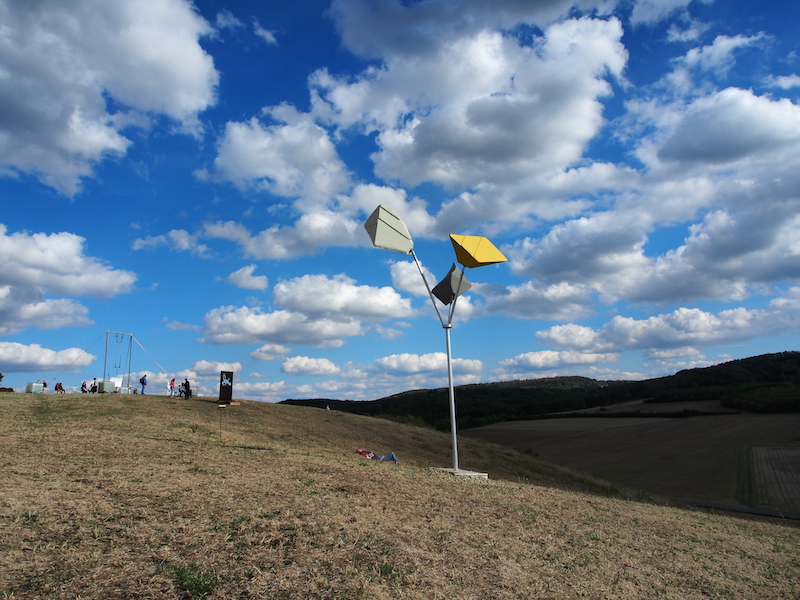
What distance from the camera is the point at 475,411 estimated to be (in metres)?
99.1

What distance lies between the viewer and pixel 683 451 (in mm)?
50344

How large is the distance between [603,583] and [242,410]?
24916 millimetres

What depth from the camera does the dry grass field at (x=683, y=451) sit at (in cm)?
3604

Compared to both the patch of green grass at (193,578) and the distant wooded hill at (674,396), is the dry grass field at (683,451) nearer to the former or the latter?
the distant wooded hill at (674,396)

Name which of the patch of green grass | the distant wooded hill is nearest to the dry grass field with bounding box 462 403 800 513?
the distant wooded hill

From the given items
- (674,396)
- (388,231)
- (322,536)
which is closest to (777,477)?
(388,231)

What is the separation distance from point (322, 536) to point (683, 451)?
54.8 m

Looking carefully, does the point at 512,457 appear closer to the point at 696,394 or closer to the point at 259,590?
the point at 259,590

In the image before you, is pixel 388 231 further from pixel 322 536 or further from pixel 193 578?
pixel 193 578

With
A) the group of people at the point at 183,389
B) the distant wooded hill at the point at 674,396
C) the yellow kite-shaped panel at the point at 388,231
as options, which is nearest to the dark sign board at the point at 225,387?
the group of people at the point at 183,389

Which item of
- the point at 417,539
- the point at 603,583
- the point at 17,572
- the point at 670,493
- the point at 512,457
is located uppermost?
the point at 17,572

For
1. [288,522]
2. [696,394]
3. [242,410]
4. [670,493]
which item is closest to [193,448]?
[288,522]

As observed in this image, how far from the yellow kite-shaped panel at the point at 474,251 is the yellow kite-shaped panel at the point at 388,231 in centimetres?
147

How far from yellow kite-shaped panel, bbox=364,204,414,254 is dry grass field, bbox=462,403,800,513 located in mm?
30579
